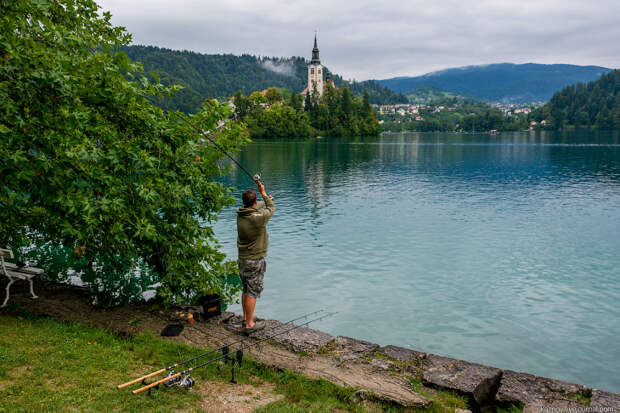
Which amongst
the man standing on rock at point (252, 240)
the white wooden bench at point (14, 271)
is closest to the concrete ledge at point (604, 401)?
the man standing on rock at point (252, 240)

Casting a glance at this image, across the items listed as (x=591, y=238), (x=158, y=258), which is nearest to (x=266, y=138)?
(x=591, y=238)

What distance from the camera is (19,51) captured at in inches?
339

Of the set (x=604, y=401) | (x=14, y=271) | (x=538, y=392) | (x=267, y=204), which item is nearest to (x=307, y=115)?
(x=14, y=271)

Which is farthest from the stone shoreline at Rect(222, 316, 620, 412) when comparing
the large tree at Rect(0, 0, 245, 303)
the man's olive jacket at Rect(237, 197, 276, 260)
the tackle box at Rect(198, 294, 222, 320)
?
the large tree at Rect(0, 0, 245, 303)

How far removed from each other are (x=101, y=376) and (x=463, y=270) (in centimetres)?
1624

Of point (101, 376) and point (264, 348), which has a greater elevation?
point (101, 376)

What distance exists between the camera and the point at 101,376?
7000 mm

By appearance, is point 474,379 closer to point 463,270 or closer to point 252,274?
point 252,274

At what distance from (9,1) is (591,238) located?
Result: 27.8 metres

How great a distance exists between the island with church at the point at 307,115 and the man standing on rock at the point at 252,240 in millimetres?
137238

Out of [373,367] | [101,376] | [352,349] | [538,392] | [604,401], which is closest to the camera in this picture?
[101,376]

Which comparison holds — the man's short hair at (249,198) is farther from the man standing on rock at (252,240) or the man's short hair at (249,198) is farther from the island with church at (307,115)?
the island with church at (307,115)

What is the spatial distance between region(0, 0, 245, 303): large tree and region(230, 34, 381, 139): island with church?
134779 millimetres

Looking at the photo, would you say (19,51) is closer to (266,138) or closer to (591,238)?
(591,238)
